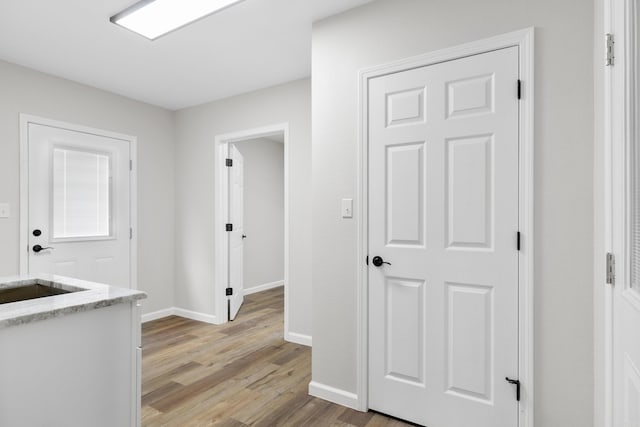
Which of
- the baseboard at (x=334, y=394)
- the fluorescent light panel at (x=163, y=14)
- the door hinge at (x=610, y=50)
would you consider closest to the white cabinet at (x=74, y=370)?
the baseboard at (x=334, y=394)

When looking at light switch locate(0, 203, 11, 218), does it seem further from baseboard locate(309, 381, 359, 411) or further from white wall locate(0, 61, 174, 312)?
baseboard locate(309, 381, 359, 411)

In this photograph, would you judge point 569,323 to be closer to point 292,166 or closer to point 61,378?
point 61,378

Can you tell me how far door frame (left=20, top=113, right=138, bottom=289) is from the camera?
10.1 feet

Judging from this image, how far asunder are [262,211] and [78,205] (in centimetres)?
277

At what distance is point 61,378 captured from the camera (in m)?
1.31

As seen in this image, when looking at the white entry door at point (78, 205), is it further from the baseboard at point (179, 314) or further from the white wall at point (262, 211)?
the white wall at point (262, 211)

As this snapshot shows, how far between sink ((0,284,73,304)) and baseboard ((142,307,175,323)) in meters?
2.35

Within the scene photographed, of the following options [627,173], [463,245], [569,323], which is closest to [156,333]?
[463,245]

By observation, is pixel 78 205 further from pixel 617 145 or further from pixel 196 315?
pixel 617 145

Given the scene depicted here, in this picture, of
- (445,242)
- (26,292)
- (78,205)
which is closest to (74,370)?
(26,292)

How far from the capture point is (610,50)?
1.17 m

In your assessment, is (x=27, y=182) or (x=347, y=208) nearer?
(x=347, y=208)

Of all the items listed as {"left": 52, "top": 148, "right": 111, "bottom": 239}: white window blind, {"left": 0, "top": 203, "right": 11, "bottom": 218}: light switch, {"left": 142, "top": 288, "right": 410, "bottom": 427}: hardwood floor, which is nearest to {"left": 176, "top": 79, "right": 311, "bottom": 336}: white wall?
{"left": 142, "top": 288, "right": 410, "bottom": 427}: hardwood floor

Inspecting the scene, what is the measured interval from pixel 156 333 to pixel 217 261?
0.95 m
